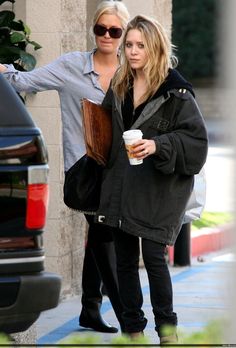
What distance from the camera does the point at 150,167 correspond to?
21.0 feet

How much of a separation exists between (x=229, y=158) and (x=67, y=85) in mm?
4116

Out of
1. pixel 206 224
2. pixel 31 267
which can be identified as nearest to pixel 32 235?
pixel 31 267

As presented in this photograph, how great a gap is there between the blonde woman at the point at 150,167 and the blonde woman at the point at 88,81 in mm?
524

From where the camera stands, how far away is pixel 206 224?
1382 cm

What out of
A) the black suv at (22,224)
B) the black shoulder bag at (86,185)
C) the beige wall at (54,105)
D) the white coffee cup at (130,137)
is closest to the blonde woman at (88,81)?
the black shoulder bag at (86,185)

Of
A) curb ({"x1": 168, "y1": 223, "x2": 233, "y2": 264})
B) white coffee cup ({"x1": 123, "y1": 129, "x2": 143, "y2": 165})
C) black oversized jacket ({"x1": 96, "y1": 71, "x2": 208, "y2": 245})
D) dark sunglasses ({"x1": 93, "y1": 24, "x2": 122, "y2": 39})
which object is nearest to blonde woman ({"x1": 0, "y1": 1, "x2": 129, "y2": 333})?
dark sunglasses ({"x1": 93, "y1": 24, "x2": 122, "y2": 39})

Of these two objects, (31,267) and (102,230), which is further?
(102,230)

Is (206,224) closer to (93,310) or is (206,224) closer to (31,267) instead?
(93,310)

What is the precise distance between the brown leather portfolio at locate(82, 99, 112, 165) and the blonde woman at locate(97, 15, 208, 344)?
5cm

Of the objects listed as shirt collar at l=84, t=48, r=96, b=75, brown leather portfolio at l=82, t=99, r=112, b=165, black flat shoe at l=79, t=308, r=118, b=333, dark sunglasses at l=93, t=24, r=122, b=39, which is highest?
dark sunglasses at l=93, t=24, r=122, b=39

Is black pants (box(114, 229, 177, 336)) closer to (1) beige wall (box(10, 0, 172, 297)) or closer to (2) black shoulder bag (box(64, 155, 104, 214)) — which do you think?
(2) black shoulder bag (box(64, 155, 104, 214))

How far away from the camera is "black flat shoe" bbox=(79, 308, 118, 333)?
7708 millimetres

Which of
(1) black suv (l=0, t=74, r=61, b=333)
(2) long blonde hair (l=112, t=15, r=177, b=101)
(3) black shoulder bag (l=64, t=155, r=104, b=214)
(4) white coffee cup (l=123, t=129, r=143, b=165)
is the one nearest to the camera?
(1) black suv (l=0, t=74, r=61, b=333)

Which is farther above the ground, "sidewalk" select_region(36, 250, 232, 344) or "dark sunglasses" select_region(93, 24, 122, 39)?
"dark sunglasses" select_region(93, 24, 122, 39)
